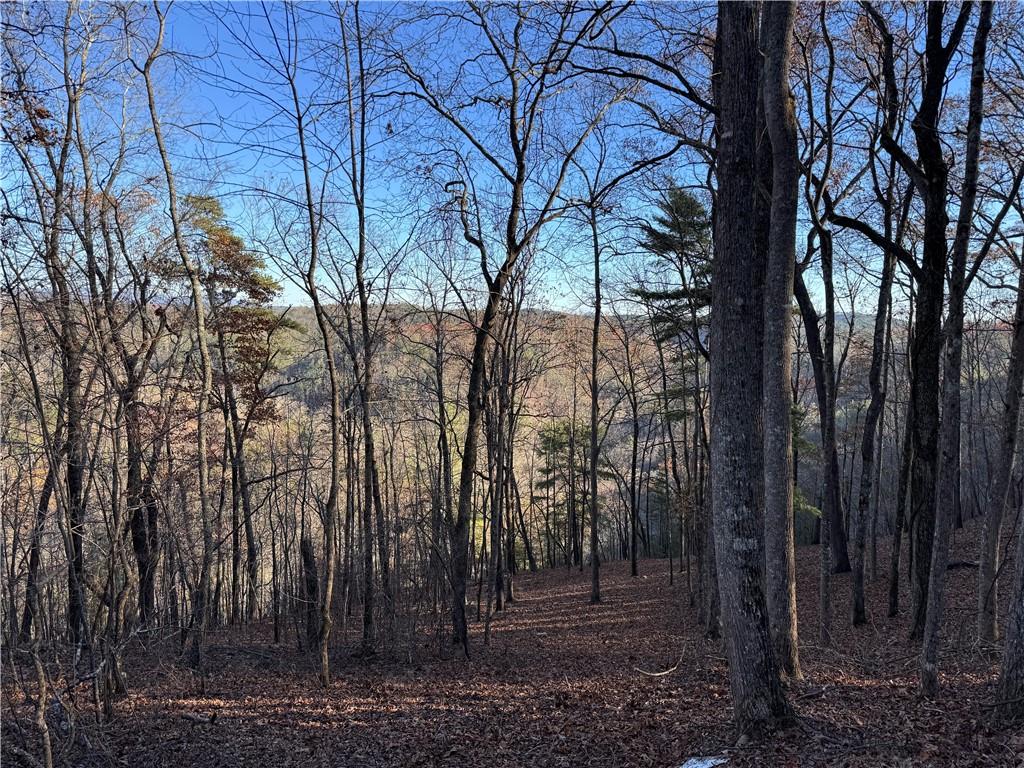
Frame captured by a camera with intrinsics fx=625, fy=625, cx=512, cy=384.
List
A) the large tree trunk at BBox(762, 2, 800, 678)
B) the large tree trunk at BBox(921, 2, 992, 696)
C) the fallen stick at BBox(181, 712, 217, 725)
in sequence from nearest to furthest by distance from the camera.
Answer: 1. the large tree trunk at BBox(762, 2, 800, 678)
2. the large tree trunk at BBox(921, 2, 992, 696)
3. the fallen stick at BBox(181, 712, 217, 725)

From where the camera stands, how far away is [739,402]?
4.54m

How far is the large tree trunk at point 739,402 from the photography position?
14.5 ft

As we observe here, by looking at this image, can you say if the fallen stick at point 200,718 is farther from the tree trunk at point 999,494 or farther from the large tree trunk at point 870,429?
the large tree trunk at point 870,429

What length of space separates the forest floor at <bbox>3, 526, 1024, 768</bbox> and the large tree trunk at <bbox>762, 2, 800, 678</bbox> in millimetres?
871

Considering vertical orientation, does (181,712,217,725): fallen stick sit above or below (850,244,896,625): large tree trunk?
below

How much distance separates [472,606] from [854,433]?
13.3m

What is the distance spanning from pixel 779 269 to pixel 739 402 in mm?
1122

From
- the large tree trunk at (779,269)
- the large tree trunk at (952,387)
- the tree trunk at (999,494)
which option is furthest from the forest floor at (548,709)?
the large tree trunk at (779,269)

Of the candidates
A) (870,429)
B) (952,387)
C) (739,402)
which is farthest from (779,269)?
(870,429)

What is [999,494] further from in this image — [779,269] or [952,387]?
[779,269]

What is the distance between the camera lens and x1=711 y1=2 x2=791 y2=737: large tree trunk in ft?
14.5

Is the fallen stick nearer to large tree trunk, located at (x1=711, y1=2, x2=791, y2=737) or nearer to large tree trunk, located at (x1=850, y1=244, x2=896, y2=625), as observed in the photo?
large tree trunk, located at (x1=711, y1=2, x2=791, y2=737)

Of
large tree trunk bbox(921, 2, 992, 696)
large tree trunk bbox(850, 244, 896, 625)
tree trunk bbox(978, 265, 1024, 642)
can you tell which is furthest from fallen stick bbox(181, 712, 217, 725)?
large tree trunk bbox(850, 244, 896, 625)

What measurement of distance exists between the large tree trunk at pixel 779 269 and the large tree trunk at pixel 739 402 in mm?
165
